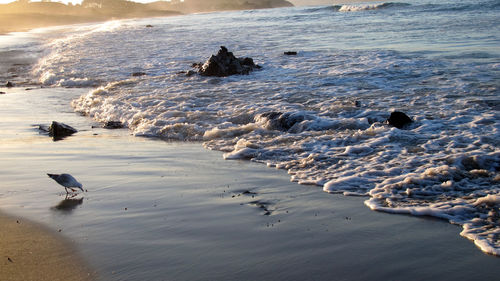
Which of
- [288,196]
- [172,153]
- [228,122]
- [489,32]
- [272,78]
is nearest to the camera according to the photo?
[288,196]

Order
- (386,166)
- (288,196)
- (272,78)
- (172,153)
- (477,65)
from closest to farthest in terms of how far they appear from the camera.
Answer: (288,196) → (386,166) → (172,153) → (477,65) → (272,78)

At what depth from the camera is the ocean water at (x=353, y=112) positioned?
4.77 metres

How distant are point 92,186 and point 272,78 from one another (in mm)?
8134

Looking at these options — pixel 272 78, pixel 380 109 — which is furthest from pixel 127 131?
pixel 272 78

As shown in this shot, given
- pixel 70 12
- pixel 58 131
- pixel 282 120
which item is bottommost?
pixel 58 131

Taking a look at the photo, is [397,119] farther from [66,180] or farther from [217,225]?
[66,180]

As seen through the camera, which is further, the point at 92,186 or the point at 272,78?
the point at 272,78

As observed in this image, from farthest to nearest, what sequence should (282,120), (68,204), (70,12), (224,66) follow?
(70,12)
(224,66)
(282,120)
(68,204)

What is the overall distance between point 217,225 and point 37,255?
53.2 inches

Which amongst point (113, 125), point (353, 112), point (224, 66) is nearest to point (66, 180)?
point (113, 125)

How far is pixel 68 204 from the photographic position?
4449 mm

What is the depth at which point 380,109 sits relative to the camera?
8.29m

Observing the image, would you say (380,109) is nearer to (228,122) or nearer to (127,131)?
(228,122)

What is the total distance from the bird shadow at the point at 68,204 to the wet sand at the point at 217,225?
2 cm
